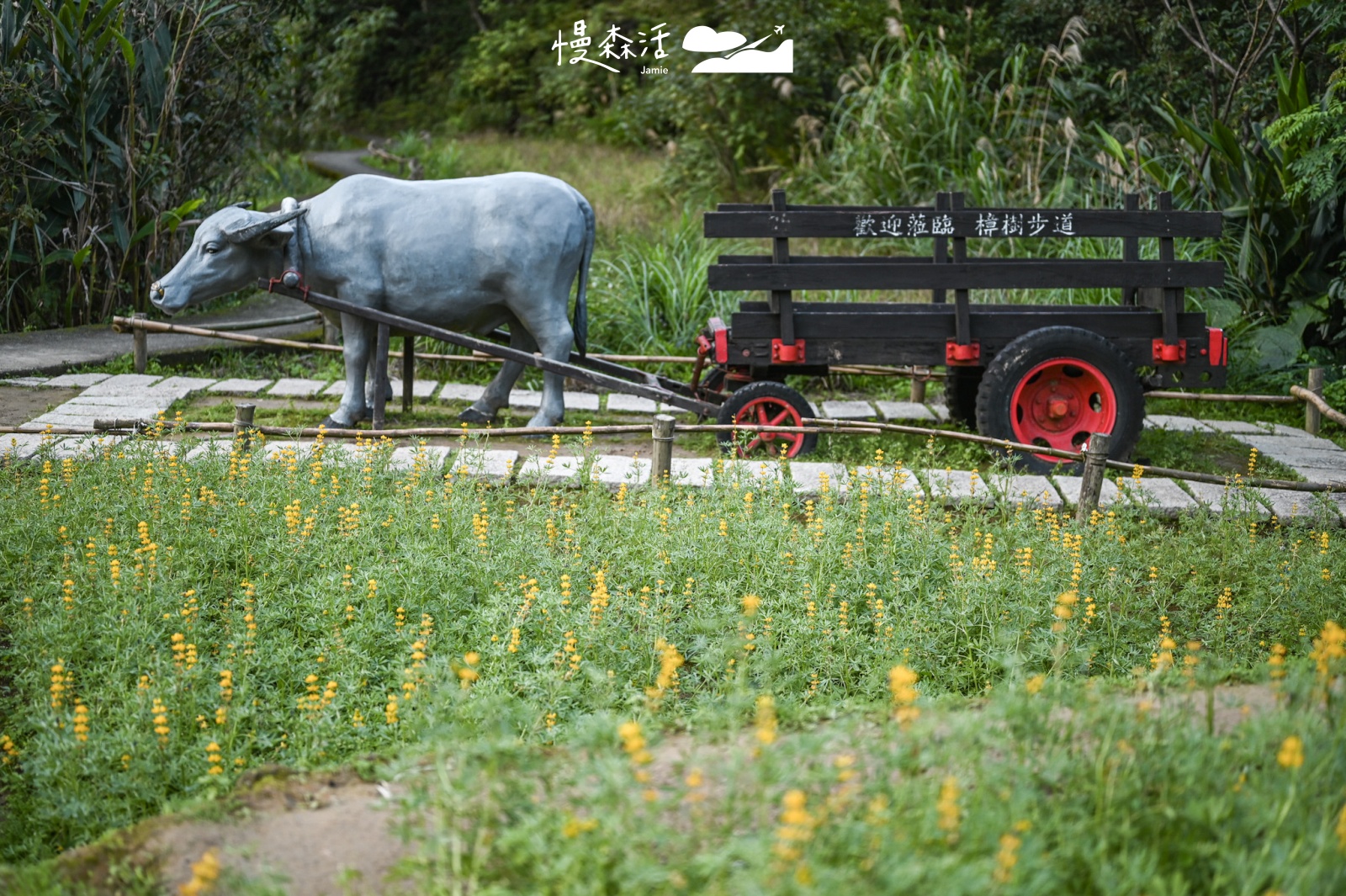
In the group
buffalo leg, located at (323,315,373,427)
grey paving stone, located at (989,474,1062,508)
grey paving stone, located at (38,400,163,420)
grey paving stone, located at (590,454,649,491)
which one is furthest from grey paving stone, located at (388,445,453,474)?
grey paving stone, located at (989,474,1062,508)

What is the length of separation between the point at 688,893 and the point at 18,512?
3678mm

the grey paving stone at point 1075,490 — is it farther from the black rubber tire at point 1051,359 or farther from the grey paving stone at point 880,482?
the grey paving stone at point 880,482

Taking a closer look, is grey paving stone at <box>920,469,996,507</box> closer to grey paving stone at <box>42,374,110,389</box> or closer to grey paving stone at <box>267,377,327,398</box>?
grey paving stone at <box>267,377,327,398</box>

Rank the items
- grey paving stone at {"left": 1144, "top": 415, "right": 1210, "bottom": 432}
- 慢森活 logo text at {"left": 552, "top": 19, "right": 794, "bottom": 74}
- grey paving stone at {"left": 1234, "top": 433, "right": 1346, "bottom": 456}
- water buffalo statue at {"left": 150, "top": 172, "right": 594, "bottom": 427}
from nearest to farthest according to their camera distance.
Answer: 1. water buffalo statue at {"left": 150, "top": 172, "right": 594, "bottom": 427}
2. grey paving stone at {"left": 1234, "top": 433, "right": 1346, "bottom": 456}
3. grey paving stone at {"left": 1144, "top": 415, "right": 1210, "bottom": 432}
4. 慢森活 logo text at {"left": 552, "top": 19, "right": 794, "bottom": 74}

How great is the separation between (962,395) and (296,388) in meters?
4.26

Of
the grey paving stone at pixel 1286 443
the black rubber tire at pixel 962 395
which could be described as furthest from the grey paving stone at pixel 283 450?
the grey paving stone at pixel 1286 443

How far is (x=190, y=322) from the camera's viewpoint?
9.33m

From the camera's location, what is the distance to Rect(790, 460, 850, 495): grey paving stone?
5.45 metres

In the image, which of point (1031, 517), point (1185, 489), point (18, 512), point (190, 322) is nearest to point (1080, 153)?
point (1185, 489)

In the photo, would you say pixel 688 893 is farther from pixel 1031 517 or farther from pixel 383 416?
pixel 383 416

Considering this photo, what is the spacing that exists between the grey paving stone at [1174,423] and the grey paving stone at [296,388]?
17.4 feet

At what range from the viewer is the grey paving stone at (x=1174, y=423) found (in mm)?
7414

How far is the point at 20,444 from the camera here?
5.81m

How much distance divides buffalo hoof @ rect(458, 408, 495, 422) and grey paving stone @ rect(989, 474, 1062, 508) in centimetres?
288
